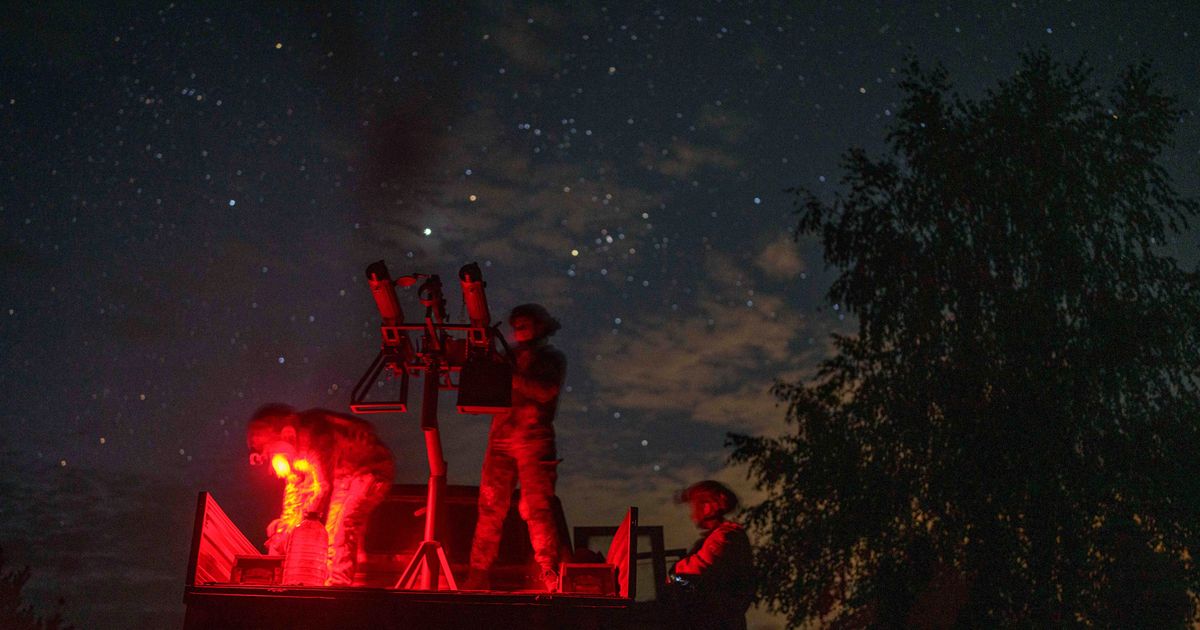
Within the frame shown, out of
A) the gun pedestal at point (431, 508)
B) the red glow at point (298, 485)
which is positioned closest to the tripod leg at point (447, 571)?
the gun pedestal at point (431, 508)

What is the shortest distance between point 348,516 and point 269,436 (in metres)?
0.70

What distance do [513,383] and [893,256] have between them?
10.9 m

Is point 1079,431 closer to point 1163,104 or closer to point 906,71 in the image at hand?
point 1163,104

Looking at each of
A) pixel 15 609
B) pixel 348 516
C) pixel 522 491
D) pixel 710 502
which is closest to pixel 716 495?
pixel 710 502

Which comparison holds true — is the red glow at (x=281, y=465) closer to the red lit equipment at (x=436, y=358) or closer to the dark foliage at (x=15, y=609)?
the red lit equipment at (x=436, y=358)

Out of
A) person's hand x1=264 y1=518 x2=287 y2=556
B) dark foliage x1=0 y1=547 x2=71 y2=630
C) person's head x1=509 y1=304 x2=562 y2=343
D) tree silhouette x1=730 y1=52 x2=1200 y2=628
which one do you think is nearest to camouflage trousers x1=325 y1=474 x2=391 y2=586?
person's hand x1=264 y1=518 x2=287 y2=556

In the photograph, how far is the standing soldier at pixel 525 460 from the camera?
613 cm

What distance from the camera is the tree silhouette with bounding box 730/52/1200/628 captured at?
1366 centimetres

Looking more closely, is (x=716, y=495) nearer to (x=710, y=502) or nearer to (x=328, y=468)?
(x=710, y=502)

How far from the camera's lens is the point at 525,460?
20.5 feet

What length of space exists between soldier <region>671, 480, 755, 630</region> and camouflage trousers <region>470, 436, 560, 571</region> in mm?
842

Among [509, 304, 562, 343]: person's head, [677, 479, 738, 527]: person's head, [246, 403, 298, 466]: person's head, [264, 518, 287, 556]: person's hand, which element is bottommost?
[264, 518, 287, 556]: person's hand

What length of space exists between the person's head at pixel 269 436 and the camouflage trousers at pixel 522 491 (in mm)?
1243

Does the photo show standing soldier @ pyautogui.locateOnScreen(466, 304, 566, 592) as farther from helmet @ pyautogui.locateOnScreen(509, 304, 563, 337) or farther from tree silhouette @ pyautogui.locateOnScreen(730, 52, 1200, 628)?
tree silhouette @ pyautogui.locateOnScreen(730, 52, 1200, 628)
